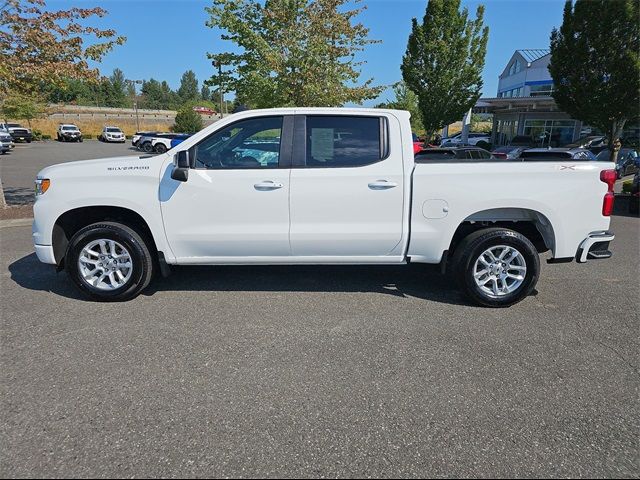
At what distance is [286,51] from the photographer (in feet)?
41.7

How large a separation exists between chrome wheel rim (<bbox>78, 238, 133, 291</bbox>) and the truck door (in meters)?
0.55

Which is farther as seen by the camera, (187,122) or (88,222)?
(187,122)

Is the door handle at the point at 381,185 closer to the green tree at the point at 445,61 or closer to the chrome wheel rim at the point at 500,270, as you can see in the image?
the chrome wheel rim at the point at 500,270

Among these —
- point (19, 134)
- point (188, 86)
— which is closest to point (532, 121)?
point (19, 134)

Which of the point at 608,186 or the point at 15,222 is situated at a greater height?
the point at 608,186

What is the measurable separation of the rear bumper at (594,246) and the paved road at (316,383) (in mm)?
551

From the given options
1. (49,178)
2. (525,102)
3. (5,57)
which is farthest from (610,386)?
(525,102)

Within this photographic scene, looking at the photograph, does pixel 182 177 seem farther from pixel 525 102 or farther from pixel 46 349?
pixel 525 102

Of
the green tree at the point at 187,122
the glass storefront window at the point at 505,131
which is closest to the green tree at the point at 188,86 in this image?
the green tree at the point at 187,122

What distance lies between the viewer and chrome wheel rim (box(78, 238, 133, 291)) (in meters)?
4.19

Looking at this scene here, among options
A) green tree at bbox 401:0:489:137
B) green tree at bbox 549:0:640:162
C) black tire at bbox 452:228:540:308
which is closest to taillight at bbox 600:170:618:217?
black tire at bbox 452:228:540:308

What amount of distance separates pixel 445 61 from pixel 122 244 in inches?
755

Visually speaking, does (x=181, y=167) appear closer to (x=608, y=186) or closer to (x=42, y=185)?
(x=42, y=185)

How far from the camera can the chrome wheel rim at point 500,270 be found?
417cm
